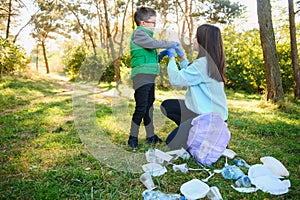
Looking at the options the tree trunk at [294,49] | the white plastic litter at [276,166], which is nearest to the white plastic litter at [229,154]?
the white plastic litter at [276,166]

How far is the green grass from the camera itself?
189 cm

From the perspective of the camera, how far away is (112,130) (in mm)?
3379

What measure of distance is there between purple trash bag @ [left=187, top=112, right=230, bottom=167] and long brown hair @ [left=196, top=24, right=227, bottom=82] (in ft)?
1.19

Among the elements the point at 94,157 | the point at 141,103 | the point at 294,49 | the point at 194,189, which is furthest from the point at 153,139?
the point at 294,49

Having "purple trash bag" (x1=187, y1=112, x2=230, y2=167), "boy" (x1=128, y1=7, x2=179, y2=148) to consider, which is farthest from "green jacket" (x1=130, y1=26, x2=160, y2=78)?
"purple trash bag" (x1=187, y1=112, x2=230, y2=167)

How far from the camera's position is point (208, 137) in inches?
91.2

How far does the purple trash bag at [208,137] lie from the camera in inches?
90.5

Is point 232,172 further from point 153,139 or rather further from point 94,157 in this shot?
point 94,157

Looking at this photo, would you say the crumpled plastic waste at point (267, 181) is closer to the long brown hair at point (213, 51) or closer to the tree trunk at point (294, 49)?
the long brown hair at point (213, 51)

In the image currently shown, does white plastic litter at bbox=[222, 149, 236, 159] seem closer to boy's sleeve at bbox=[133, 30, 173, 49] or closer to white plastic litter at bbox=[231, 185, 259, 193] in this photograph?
white plastic litter at bbox=[231, 185, 259, 193]

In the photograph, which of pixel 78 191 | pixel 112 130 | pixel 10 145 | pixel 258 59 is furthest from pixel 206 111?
pixel 258 59

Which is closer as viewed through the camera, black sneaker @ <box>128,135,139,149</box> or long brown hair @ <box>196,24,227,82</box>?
long brown hair @ <box>196,24,227,82</box>

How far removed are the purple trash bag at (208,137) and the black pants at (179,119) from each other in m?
0.12

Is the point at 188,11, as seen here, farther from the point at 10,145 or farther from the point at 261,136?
the point at 10,145
